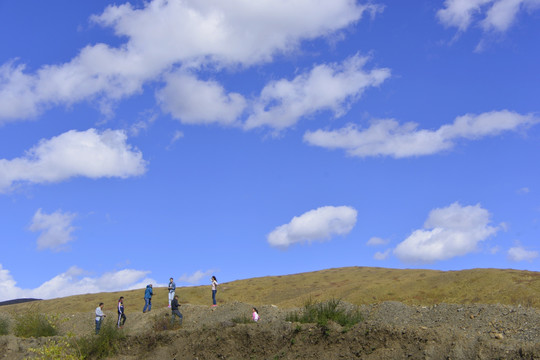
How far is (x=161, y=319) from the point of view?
2408 cm

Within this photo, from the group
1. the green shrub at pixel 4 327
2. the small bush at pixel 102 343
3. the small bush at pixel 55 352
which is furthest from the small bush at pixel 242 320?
the green shrub at pixel 4 327

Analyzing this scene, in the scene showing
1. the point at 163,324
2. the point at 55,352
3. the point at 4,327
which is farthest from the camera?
the point at 4,327

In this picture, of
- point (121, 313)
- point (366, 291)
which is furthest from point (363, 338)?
point (366, 291)

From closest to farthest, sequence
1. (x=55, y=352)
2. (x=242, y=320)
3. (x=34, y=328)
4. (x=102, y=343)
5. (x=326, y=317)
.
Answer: (x=55, y=352), (x=326, y=317), (x=102, y=343), (x=242, y=320), (x=34, y=328)

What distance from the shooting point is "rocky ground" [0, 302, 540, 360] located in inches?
569

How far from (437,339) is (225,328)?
8.34 metres

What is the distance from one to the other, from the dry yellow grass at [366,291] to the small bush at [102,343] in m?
8.58

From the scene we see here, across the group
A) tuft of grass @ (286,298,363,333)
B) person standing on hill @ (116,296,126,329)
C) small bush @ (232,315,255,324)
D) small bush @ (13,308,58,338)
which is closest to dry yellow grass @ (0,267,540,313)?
tuft of grass @ (286,298,363,333)

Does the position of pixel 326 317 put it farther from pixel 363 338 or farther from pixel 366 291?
pixel 366 291

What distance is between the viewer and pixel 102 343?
67.6 ft

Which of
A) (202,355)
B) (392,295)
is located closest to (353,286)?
(392,295)

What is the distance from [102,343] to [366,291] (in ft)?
74.7

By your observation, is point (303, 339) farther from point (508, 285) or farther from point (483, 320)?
point (508, 285)

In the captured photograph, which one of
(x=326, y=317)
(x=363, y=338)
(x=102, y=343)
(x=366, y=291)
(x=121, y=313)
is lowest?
(x=363, y=338)
